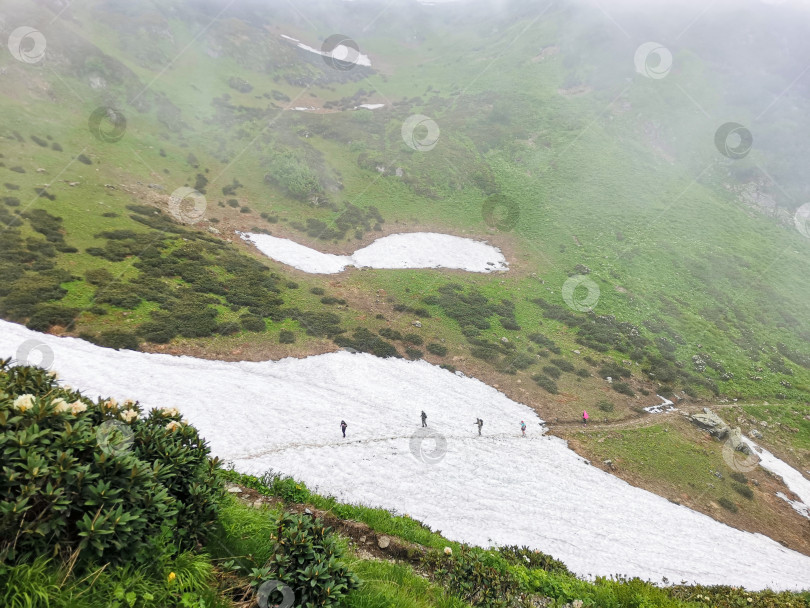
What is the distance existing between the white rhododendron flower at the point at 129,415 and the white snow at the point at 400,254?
3457 centimetres

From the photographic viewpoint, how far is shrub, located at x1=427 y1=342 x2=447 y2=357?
1222 inches

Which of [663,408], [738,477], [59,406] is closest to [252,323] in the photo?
[59,406]

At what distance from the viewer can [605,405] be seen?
1083 inches

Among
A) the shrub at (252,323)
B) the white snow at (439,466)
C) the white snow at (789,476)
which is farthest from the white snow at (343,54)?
the white snow at (789,476)

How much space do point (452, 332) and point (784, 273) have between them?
50.3 meters

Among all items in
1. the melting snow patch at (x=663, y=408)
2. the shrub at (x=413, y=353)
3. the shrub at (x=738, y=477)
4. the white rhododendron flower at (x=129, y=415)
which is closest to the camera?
the white rhododendron flower at (x=129, y=415)

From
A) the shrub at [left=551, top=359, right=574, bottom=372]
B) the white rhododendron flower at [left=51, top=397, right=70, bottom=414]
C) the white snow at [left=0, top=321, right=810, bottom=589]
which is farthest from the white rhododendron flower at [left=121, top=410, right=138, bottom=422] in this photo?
the shrub at [left=551, top=359, right=574, bottom=372]

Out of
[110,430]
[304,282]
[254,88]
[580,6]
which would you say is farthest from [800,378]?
[580,6]

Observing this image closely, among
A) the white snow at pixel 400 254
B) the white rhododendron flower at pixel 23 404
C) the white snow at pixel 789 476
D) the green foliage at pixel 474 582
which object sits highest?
the white snow at pixel 400 254

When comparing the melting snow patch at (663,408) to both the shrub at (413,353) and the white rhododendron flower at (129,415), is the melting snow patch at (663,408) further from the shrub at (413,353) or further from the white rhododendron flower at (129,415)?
the white rhododendron flower at (129,415)

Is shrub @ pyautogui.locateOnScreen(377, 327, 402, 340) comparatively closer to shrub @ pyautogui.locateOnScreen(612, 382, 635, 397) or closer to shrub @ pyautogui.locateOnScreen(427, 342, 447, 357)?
shrub @ pyautogui.locateOnScreen(427, 342, 447, 357)

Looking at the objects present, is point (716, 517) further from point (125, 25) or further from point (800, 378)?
point (125, 25)

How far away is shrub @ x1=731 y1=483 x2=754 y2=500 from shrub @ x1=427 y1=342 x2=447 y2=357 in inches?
781

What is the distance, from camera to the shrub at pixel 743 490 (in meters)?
22.1
